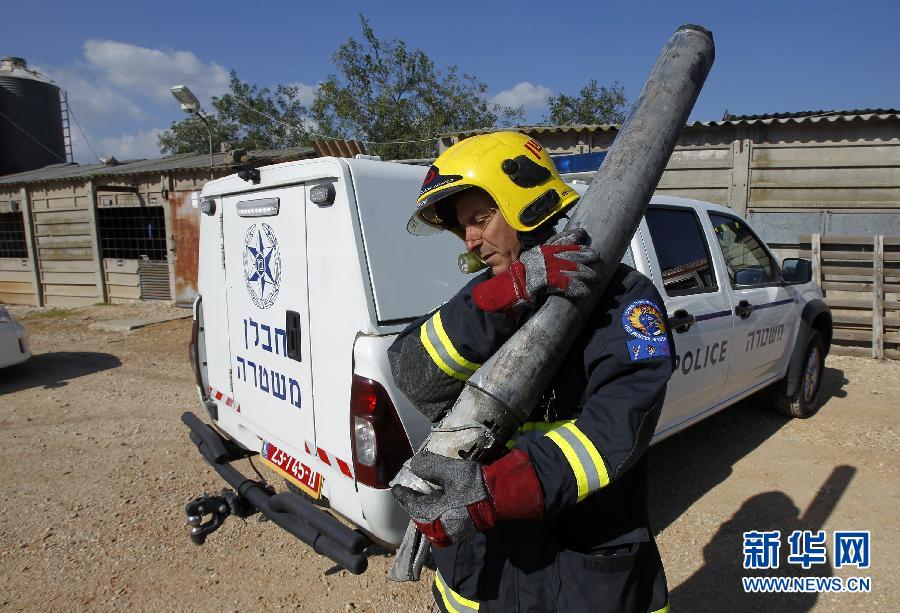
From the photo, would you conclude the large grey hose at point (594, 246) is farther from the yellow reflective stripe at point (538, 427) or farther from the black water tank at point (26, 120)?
the black water tank at point (26, 120)

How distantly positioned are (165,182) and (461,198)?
11742 millimetres

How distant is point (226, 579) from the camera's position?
9.10 feet

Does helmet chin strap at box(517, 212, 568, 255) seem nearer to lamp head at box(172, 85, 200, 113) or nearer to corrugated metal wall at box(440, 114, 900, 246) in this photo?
corrugated metal wall at box(440, 114, 900, 246)

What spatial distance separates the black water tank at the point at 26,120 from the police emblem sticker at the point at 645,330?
22672 millimetres

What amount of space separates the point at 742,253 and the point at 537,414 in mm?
3452

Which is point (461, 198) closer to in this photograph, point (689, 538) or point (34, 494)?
point (689, 538)

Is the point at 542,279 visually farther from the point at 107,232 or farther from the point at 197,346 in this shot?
the point at 107,232

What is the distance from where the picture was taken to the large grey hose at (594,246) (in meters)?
1.07

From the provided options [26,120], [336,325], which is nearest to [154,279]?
[336,325]

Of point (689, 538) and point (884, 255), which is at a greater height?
point (884, 255)

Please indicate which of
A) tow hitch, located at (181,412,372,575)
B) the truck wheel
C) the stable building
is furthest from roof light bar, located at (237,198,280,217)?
the stable building

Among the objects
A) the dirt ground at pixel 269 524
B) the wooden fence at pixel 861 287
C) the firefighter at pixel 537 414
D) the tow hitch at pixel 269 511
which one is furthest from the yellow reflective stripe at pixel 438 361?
the wooden fence at pixel 861 287

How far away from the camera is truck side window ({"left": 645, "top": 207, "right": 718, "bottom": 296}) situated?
10.8 ft

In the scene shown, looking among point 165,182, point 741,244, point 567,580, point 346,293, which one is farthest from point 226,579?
point 165,182
